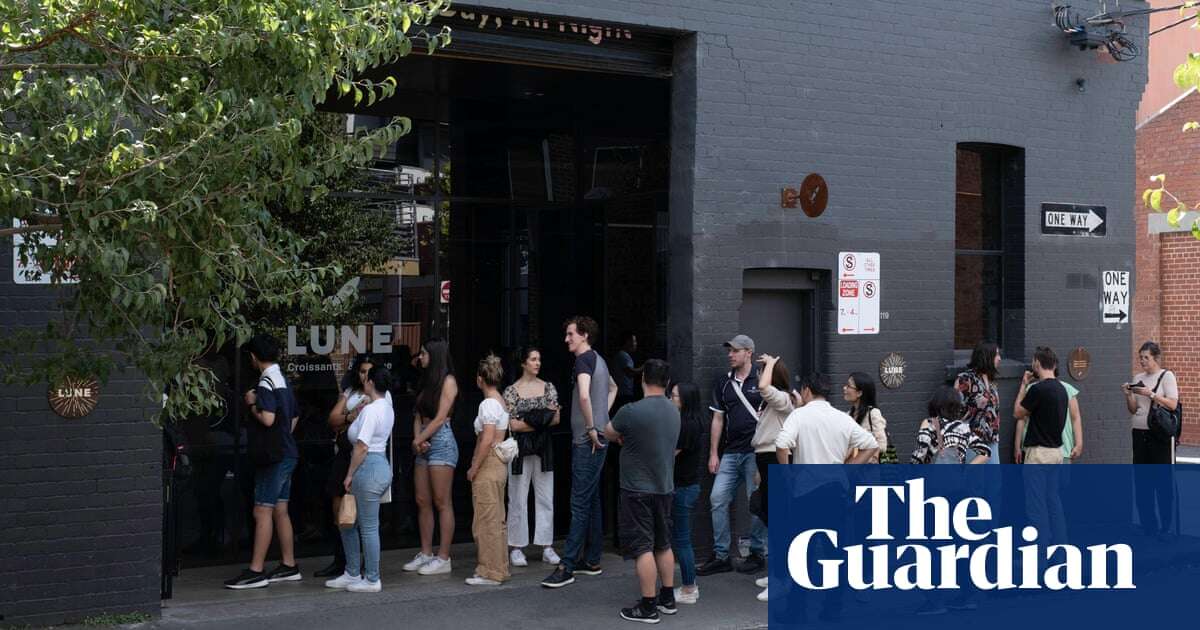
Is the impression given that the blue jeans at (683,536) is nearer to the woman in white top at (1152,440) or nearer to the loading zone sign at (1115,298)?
the woman in white top at (1152,440)

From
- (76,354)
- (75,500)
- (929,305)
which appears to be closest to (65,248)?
(76,354)

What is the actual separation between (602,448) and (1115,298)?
6227 millimetres

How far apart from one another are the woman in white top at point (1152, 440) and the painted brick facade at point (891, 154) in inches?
28.1

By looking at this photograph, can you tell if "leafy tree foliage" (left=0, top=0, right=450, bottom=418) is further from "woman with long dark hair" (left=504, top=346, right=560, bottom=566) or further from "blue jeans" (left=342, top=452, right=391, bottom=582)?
"woman with long dark hair" (left=504, top=346, right=560, bottom=566)

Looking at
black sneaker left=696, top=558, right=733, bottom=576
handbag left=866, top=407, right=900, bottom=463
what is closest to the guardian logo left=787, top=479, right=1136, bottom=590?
handbag left=866, top=407, right=900, bottom=463

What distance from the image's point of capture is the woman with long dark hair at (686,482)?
942 cm

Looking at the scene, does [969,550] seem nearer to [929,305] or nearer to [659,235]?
[929,305]

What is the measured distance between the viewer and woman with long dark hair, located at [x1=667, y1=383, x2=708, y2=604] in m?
9.42

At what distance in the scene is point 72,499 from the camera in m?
8.30

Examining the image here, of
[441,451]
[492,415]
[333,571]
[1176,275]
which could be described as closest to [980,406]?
[492,415]

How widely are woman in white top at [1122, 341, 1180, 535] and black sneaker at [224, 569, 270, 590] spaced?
7.99 m

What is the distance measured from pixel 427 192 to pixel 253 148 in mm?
6161

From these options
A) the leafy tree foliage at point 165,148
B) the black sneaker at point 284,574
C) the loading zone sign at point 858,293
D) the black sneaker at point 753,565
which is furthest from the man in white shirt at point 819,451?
the leafy tree foliage at point 165,148

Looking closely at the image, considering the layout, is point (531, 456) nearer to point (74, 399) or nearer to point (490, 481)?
point (490, 481)
